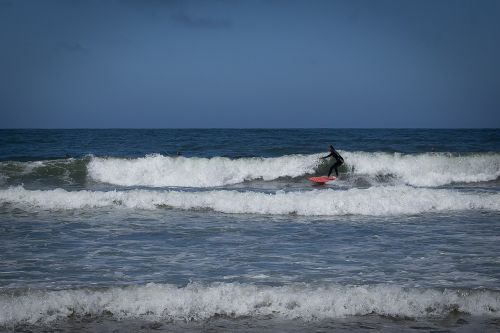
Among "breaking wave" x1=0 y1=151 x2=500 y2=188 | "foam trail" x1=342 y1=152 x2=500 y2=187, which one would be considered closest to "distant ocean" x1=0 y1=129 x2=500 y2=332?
"breaking wave" x1=0 y1=151 x2=500 y2=188

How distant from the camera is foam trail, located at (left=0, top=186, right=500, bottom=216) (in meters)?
13.9

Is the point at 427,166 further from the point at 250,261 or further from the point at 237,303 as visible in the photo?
the point at 237,303

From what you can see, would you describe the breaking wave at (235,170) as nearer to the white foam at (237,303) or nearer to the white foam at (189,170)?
the white foam at (189,170)

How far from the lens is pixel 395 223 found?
12.2m

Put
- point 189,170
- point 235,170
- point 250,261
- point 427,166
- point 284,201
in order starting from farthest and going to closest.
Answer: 1. point 427,166
2. point 235,170
3. point 189,170
4. point 284,201
5. point 250,261

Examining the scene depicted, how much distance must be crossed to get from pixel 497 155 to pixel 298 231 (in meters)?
19.6

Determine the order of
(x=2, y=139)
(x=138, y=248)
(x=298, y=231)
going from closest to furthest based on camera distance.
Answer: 1. (x=138, y=248)
2. (x=298, y=231)
3. (x=2, y=139)

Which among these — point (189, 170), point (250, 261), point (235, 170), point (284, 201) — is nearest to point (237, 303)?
point (250, 261)

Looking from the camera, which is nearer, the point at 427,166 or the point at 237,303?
the point at 237,303

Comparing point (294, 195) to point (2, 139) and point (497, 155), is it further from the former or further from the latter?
point (2, 139)

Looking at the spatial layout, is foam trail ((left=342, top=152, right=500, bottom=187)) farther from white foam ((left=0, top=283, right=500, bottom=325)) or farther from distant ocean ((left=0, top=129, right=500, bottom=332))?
white foam ((left=0, top=283, right=500, bottom=325))

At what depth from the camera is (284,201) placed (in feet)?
46.6

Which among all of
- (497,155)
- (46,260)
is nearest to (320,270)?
(46,260)

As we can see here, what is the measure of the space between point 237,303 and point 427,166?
21.0m
